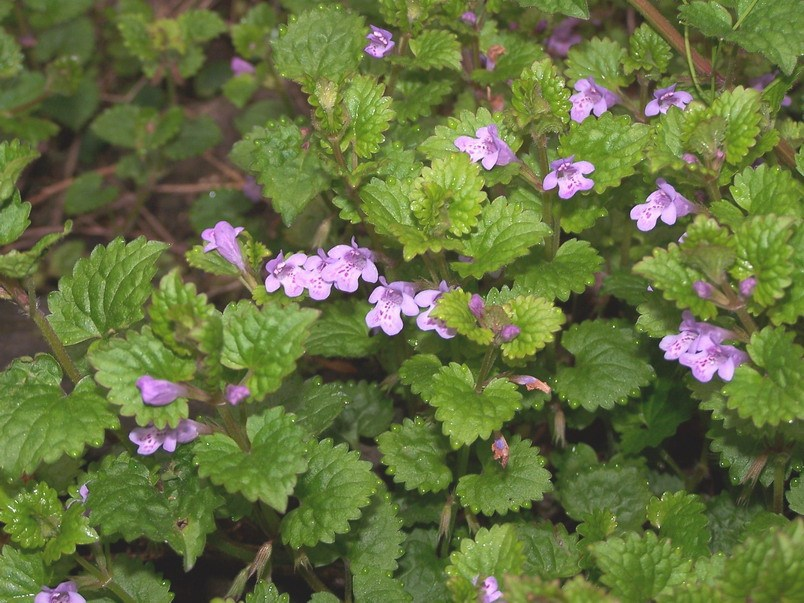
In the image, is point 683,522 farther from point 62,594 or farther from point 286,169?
point 62,594

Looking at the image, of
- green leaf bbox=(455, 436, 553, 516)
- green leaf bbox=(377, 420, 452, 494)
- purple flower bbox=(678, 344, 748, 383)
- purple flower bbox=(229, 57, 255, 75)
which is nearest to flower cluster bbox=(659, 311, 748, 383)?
purple flower bbox=(678, 344, 748, 383)

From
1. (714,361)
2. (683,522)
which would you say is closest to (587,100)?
(714,361)

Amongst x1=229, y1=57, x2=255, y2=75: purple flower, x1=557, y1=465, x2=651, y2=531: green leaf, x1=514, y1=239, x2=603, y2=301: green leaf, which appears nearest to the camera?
x1=514, y1=239, x2=603, y2=301: green leaf

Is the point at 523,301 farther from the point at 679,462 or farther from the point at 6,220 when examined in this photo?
the point at 6,220

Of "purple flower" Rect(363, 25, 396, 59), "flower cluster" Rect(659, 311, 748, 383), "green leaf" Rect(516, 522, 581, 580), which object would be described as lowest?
"green leaf" Rect(516, 522, 581, 580)

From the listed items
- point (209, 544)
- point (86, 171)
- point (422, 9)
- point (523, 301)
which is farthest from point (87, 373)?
point (86, 171)

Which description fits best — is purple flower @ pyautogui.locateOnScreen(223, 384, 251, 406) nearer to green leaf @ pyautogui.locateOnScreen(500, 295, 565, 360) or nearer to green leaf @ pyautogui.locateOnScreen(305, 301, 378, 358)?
green leaf @ pyautogui.locateOnScreen(500, 295, 565, 360)
